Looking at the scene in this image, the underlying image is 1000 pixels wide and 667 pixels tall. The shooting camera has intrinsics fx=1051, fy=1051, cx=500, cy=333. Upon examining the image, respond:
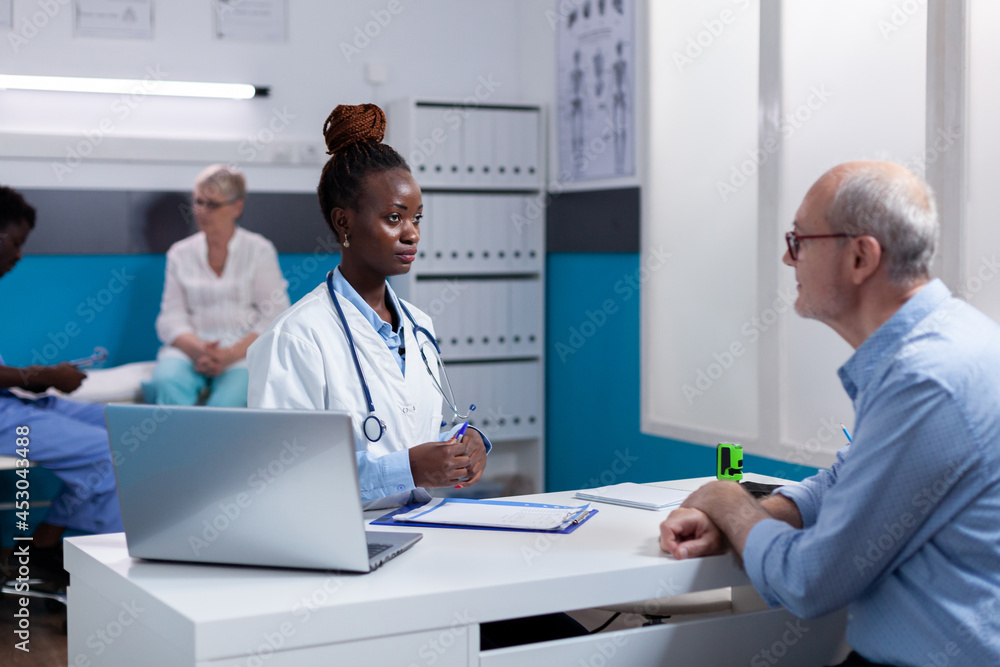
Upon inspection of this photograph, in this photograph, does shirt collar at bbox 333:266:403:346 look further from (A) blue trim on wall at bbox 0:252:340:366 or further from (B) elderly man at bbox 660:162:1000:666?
(A) blue trim on wall at bbox 0:252:340:366

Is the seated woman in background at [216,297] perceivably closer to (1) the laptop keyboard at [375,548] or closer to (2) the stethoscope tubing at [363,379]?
(2) the stethoscope tubing at [363,379]

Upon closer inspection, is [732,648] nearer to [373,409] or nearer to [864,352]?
[864,352]

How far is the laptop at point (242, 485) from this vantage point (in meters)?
1.32

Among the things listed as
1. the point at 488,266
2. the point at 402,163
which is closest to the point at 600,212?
the point at 488,266

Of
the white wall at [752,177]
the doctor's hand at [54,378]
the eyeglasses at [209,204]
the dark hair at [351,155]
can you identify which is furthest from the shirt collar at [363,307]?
the eyeglasses at [209,204]

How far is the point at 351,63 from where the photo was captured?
498cm

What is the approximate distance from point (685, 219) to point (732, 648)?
2.55 metres

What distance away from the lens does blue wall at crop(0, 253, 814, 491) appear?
4.35 m

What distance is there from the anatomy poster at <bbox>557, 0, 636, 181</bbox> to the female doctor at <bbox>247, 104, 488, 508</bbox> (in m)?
2.43

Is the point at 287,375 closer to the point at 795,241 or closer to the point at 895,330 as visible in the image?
the point at 795,241

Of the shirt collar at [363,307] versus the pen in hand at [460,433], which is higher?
the shirt collar at [363,307]

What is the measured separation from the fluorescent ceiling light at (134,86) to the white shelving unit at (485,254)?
2.40 ft

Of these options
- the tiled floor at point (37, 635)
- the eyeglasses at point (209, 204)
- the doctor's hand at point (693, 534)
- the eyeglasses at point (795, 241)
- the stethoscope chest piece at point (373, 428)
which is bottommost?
the tiled floor at point (37, 635)

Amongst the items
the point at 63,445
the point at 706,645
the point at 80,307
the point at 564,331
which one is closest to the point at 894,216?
the point at 706,645
